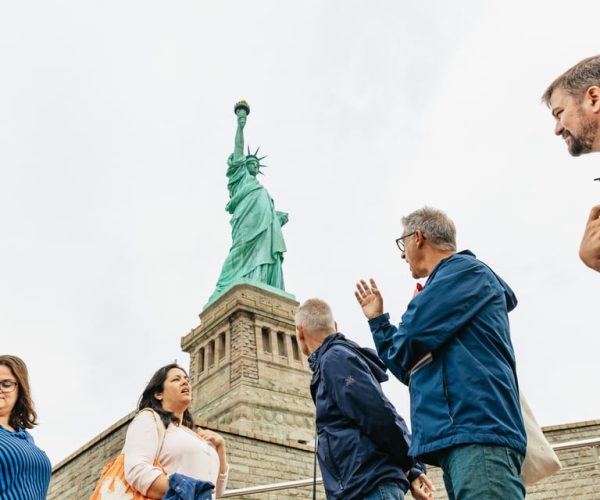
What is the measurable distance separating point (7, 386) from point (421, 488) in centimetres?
213

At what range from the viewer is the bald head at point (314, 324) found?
3184mm

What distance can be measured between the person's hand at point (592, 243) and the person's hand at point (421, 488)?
1627 millimetres

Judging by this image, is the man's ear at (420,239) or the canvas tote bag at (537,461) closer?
the canvas tote bag at (537,461)

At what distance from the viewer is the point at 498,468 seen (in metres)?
1.98

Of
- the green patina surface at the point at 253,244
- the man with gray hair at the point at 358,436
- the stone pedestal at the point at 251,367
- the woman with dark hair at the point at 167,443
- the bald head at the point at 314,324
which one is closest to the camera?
the man with gray hair at the point at 358,436

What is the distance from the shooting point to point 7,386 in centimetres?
308

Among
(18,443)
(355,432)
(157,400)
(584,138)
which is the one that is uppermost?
(157,400)

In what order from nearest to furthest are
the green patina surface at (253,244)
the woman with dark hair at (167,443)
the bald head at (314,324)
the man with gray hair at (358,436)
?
the man with gray hair at (358,436) < the woman with dark hair at (167,443) < the bald head at (314,324) < the green patina surface at (253,244)

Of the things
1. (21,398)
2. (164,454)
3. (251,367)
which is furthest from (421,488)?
(251,367)

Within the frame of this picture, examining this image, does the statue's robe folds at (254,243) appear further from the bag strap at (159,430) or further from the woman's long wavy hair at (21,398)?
the bag strap at (159,430)

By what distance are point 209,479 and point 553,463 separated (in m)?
1.64

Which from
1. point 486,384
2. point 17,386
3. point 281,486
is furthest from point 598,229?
point 281,486

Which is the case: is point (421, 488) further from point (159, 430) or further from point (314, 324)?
point (159, 430)

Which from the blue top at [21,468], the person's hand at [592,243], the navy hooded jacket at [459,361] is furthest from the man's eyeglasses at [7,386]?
the person's hand at [592,243]
